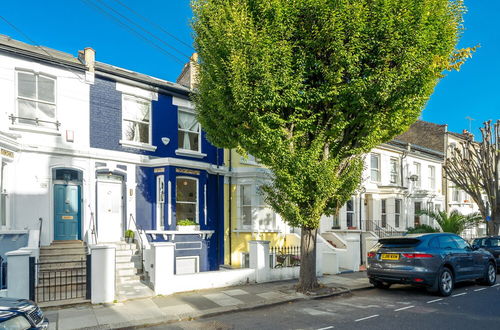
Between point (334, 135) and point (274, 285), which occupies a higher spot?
point (334, 135)

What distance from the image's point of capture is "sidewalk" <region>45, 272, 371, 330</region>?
27.6 ft

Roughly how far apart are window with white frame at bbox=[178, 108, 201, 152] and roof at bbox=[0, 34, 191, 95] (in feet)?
3.12

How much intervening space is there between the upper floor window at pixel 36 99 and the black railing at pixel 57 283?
185 inches

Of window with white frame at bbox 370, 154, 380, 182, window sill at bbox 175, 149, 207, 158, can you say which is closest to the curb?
window sill at bbox 175, 149, 207, 158

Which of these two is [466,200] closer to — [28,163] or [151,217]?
[151,217]

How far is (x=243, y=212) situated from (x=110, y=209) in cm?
553

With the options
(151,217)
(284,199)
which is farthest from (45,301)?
(284,199)

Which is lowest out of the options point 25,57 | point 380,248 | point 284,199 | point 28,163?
point 380,248

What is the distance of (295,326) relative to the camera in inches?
316

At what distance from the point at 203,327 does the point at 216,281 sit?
3.69m

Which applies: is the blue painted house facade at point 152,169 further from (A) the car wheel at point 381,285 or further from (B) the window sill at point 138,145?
(A) the car wheel at point 381,285

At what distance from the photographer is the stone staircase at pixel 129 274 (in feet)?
35.1

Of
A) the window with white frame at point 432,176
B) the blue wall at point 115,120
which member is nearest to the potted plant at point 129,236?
the blue wall at point 115,120

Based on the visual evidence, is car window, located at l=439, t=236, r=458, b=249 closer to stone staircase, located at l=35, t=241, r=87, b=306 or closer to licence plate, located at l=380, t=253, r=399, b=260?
licence plate, located at l=380, t=253, r=399, b=260
